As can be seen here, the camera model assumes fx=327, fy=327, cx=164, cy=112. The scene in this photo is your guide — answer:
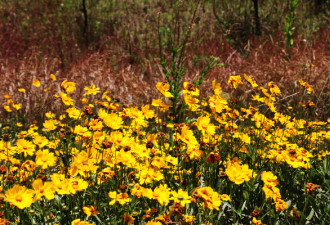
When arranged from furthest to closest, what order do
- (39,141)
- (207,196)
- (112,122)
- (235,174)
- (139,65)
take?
(139,65) < (39,141) < (112,122) < (235,174) < (207,196)

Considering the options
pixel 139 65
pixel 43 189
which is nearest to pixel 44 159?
pixel 43 189

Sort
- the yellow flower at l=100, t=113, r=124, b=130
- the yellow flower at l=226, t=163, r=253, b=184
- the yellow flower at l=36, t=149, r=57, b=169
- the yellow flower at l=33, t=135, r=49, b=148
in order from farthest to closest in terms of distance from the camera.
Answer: the yellow flower at l=33, t=135, r=49, b=148 < the yellow flower at l=100, t=113, r=124, b=130 < the yellow flower at l=36, t=149, r=57, b=169 < the yellow flower at l=226, t=163, r=253, b=184

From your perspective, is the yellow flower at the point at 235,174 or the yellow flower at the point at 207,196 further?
the yellow flower at the point at 235,174

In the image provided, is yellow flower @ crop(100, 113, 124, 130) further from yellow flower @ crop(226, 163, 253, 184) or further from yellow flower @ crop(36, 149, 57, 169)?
yellow flower @ crop(226, 163, 253, 184)

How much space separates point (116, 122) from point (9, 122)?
250 cm

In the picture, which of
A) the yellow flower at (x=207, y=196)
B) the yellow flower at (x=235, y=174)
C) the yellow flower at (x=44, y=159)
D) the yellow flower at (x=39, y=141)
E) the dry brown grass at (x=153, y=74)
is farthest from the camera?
the dry brown grass at (x=153, y=74)

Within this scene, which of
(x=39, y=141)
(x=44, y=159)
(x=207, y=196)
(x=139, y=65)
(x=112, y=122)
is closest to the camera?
(x=207, y=196)

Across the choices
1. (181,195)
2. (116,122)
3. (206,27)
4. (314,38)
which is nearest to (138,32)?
(206,27)

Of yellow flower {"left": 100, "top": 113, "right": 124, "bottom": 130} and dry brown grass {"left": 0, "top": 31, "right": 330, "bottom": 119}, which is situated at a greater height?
yellow flower {"left": 100, "top": 113, "right": 124, "bottom": 130}

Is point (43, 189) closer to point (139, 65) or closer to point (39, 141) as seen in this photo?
point (39, 141)

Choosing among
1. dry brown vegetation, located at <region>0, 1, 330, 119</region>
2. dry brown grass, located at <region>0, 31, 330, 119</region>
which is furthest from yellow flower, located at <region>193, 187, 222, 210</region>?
dry brown grass, located at <region>0, 31, 330, 119</region>

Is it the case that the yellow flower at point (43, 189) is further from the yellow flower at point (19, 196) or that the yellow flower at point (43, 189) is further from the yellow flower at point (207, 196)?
the yellow flower at point (207, 196)

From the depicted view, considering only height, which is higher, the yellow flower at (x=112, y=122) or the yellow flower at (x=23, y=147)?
the yellow flower at (x=112, y=122)

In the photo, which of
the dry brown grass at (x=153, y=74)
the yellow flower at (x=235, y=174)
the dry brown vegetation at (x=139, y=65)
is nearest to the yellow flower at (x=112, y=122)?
the yellow flower at (x=235, y=174)
